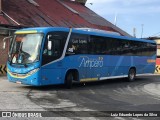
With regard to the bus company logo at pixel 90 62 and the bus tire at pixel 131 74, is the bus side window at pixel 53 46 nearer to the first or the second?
the bus company logo at pixel 90 62

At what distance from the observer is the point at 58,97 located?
1491 centimetres

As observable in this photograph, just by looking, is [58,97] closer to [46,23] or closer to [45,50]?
[45,50]

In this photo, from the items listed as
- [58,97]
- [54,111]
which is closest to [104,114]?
[54,111]

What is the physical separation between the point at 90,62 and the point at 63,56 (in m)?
2.57

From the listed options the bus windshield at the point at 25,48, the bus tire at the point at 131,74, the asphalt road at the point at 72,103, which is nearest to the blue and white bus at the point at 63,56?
the bus windshield at the point at 25,48

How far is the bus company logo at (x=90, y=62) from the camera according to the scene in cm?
1912

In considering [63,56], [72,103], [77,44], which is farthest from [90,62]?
[72,103]

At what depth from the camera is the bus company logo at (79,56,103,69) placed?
19.1 metres

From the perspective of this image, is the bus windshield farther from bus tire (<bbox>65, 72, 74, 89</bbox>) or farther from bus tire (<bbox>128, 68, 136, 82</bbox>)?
bus tire (<bbox>128, 68, 136, 82</bbox>)

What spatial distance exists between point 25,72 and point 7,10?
664 inches

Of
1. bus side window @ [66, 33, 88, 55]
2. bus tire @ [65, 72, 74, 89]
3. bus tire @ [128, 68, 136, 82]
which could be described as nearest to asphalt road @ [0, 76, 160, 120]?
bus tire @ [65, 72, 74, 89]

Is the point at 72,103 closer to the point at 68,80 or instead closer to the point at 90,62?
the point at 68,80

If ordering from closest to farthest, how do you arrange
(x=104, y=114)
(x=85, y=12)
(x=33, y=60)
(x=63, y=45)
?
1. (x=104, y=114)
2. (x=33, y=60)
3. (x=63, y=45)
4. (x=85, y=12)

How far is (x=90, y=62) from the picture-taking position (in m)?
19.9
